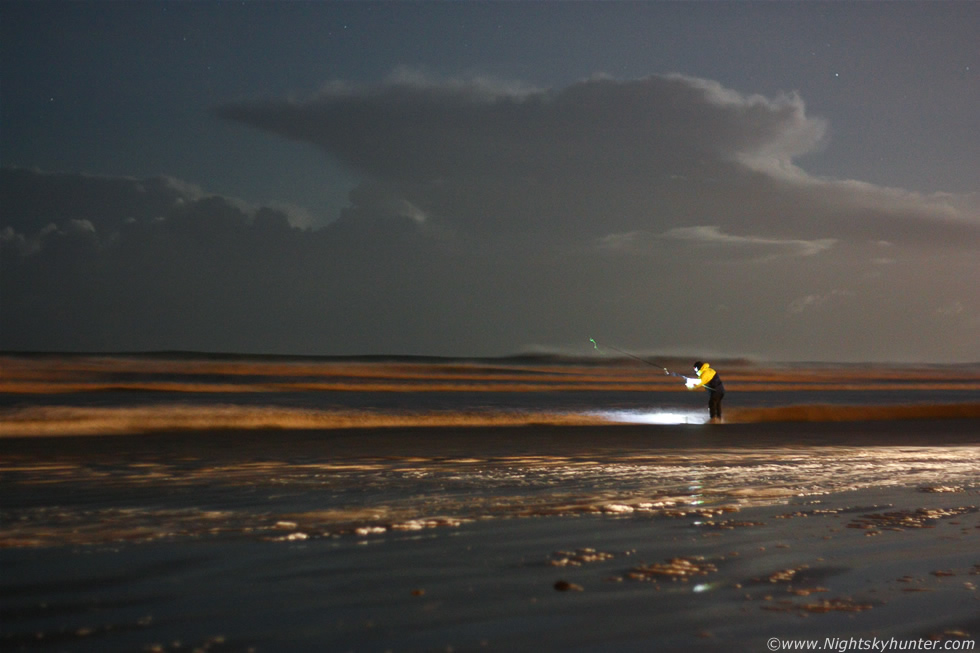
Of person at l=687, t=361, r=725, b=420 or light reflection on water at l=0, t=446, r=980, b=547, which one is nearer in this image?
light reflection on water at l=0, t=446, r=980, b=547

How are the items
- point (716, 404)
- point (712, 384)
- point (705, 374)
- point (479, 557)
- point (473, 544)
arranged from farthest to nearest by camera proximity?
point (712, 384), point (716, 404), point (705, 374), point (473, 544), point (479, 557)

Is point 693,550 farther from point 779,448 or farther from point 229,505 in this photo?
point 779,448

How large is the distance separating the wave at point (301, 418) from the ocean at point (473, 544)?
3091 mm

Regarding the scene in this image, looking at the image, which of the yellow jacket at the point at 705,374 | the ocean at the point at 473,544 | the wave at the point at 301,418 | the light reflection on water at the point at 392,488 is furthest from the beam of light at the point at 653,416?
the light reflection on water at the point at 392,488

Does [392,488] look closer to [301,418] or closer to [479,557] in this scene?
[479,557]

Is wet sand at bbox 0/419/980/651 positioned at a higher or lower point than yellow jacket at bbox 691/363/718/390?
lower

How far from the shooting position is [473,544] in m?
6.41

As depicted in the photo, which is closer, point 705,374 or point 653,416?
point 705,374

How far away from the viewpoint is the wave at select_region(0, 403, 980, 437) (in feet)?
59.5

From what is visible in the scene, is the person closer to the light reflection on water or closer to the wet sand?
the light reflection on water

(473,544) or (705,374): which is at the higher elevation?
(705,374)

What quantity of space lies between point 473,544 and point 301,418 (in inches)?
596

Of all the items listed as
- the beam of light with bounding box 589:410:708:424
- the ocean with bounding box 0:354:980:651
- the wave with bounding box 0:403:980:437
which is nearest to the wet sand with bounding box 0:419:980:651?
the ocean with bounding box 0:354:980:651

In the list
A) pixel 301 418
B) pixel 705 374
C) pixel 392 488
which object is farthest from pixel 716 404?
pixel 392 488
